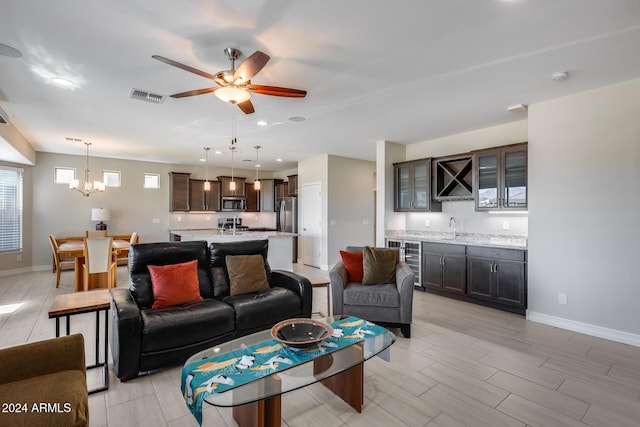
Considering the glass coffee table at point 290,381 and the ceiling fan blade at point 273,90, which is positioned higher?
the ceiling fan blade at point 273,90

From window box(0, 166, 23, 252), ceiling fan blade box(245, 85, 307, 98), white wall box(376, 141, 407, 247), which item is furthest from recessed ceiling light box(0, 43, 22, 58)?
window box(0, 166, 23, 252)

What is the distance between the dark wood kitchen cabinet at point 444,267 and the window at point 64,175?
796 centimetres

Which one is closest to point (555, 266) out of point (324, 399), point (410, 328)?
point (410, 328)

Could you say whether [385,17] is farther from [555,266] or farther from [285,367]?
[555,266]

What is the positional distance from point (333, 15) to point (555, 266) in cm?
370

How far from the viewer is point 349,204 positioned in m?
7.27

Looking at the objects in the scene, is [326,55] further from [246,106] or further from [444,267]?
[444,267]

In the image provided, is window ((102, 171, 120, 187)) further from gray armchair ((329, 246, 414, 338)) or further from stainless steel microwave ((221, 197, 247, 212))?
gray armchair ((329, 246, 414, 338))

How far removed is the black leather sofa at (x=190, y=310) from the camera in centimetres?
242

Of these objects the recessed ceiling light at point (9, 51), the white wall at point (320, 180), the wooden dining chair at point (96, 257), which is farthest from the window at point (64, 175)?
the recessed ceiling light at point (9, 51)

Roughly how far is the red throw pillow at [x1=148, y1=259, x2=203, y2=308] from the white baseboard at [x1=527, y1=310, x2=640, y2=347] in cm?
397

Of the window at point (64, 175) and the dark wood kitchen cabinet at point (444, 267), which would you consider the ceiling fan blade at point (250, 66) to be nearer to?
the dark wood kitchen cabinet at point (444, 267)

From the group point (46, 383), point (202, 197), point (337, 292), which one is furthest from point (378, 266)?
point (202, 197)

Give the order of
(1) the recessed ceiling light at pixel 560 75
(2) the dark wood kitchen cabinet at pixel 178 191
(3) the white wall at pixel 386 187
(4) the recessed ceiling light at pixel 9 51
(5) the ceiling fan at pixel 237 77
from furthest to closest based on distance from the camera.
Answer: (2) the dark wood kitchen cabinet at pixel 178 191, (3) the white wall at pixel 386 187, (1) the recessed ceiling light at pixel 560 75, (4) the recessed ceiling light at pixel 9 51, (5) the ceiling fan at pixel 237 77
